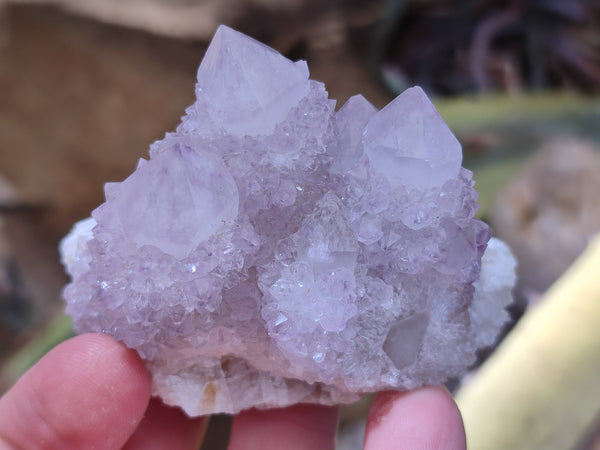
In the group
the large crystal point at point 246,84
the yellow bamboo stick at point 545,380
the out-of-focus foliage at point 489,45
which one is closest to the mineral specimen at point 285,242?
the large crystal point at point 246,84

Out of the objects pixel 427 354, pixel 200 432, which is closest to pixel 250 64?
pixel 427 354

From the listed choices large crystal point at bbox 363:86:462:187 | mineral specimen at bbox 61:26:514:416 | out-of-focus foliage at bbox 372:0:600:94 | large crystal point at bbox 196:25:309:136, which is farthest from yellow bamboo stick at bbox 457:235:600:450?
out-of-focus foliage at bbox 372:0:600:94

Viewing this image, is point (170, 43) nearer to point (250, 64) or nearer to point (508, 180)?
point (508, 180)

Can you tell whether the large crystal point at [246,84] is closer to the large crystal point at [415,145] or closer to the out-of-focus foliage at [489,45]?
the large crystal point at [415,145]

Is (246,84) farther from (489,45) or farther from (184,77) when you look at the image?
(489,45)

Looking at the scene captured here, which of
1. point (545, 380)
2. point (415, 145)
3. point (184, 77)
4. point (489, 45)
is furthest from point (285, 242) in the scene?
point (489, 45)
